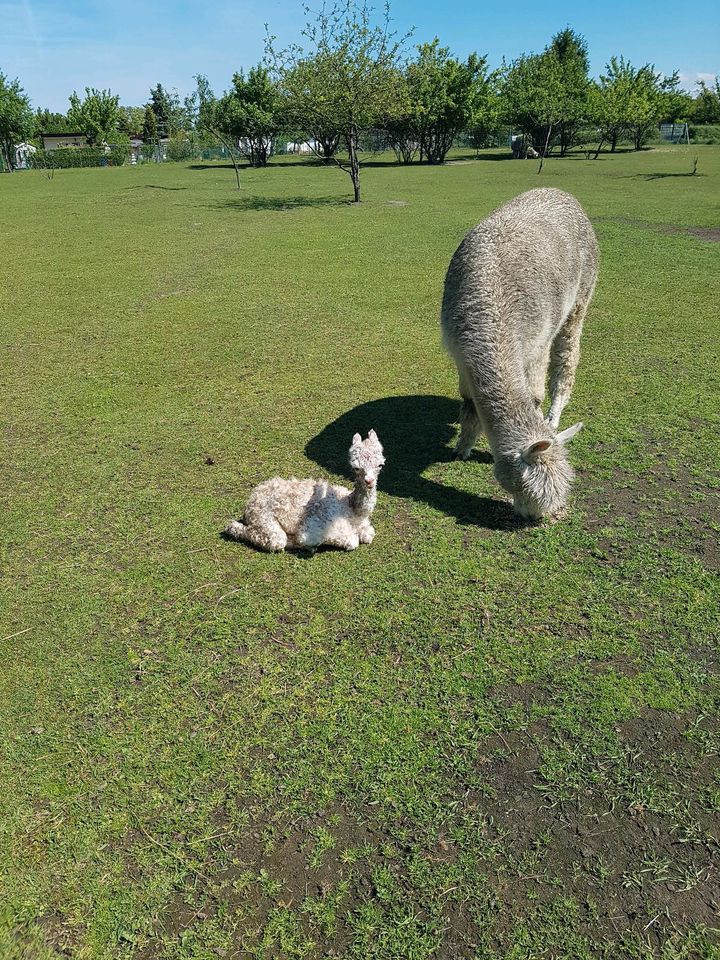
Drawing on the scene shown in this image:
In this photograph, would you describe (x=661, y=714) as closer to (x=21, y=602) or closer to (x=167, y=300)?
(x=21, y=602)

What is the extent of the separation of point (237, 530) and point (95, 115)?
89.6 metres

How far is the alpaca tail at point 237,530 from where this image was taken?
554 cm

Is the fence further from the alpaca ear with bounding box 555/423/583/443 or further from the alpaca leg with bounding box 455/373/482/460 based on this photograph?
the alpaca ear with bounding box 555/423/583/443

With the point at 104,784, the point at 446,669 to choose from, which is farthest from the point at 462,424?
the point at 104,784

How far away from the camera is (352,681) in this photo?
4250 mm

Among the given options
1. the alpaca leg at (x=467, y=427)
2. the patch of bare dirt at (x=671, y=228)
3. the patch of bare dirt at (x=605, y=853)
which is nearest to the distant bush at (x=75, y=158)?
the patch of bare dirt at (x=671, y=228)

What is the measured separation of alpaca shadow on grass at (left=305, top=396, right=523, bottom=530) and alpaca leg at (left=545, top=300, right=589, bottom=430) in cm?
123

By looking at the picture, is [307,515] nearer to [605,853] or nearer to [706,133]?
[605,853]

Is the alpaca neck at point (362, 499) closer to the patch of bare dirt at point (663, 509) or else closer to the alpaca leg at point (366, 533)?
the alpaca leg at point (366, 533)

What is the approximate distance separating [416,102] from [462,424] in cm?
5803

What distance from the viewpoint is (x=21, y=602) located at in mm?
5039

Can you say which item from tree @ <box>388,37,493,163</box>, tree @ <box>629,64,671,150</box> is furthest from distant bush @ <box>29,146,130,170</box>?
tree @ <box>629,64,671,150</box>

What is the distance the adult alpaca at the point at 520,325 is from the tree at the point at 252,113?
198ft

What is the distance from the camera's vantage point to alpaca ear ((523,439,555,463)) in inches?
199
